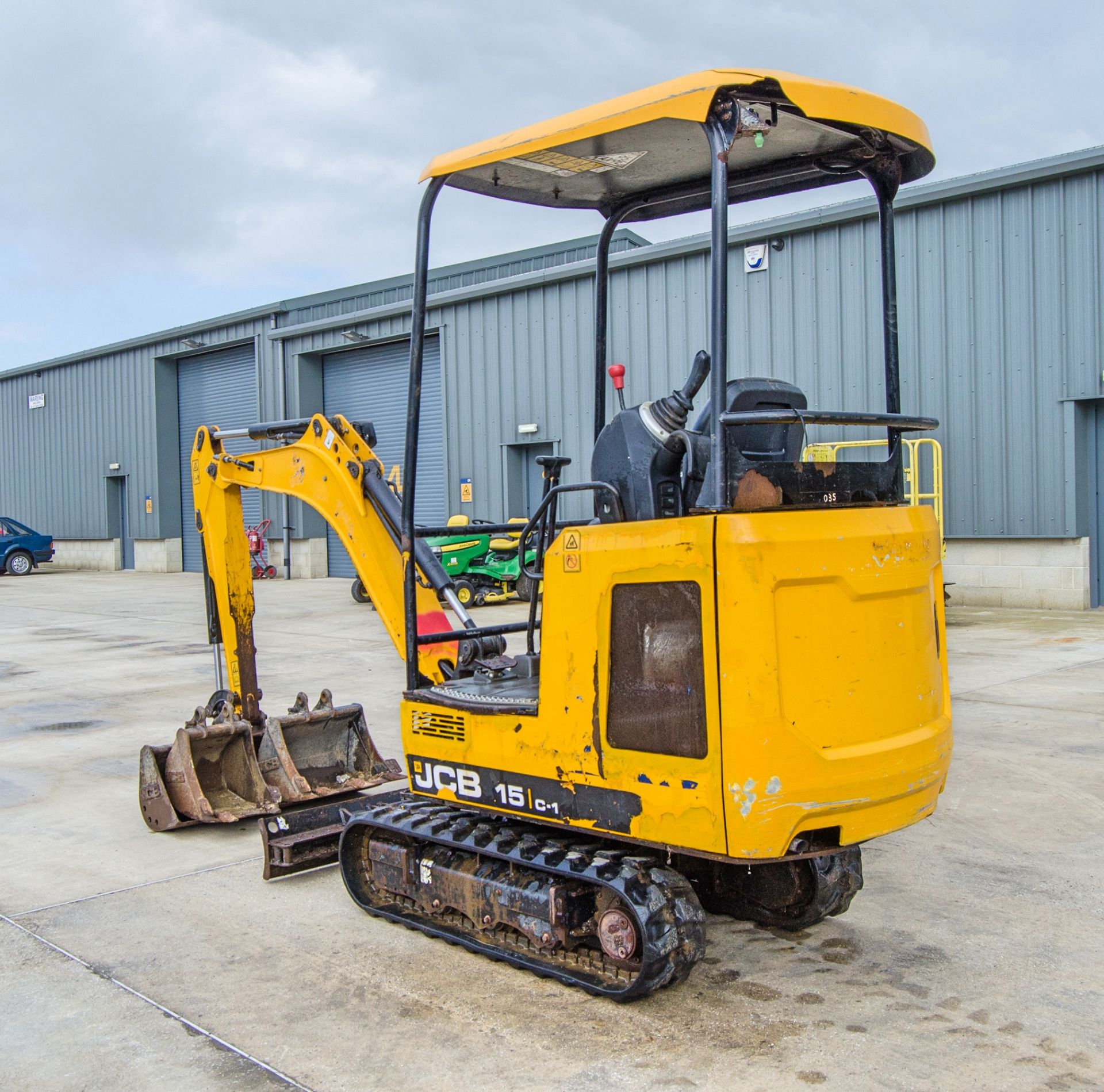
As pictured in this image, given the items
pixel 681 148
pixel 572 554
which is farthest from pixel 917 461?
pixel 572 554

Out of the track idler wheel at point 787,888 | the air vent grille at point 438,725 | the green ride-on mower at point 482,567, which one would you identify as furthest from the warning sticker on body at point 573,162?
the green ride-on mower at point 482,567

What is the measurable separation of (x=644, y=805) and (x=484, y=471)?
59.9 ft

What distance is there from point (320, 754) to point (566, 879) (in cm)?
286

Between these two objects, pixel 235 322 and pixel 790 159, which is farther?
pixel 235 322

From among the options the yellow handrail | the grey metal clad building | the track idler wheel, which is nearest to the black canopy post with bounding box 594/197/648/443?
the track idler wheel

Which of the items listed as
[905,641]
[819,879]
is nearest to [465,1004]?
[819,879]

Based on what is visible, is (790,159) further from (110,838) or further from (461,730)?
(110,838)

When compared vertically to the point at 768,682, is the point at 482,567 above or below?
below

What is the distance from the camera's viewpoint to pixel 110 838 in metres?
5.66

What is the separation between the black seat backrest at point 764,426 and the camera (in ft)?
11.8

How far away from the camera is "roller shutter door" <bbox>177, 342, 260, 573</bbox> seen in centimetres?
2798

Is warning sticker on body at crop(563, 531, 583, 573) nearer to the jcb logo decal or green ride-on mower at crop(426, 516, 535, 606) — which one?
the jcb logo decal

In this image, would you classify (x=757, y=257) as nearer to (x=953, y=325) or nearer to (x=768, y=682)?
(x=953, y=325)

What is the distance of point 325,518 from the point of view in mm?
5520
